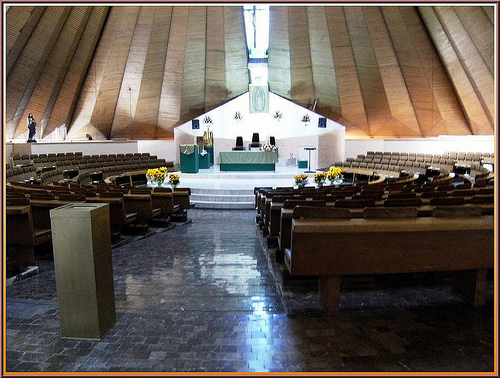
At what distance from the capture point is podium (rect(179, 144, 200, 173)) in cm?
1434

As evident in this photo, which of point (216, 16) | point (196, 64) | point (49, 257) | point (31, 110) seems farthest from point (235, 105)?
point (49, 257)

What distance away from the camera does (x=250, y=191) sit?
11000 millimetres

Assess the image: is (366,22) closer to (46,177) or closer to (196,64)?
(196,64)

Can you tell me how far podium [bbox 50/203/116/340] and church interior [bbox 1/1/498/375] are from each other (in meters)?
0.01

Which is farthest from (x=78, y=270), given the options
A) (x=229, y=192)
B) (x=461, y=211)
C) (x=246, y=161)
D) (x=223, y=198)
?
(x=246, y=161)

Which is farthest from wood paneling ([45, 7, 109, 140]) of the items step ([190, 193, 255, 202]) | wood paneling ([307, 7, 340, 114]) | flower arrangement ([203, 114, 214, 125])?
step ([190, 193, 255, 202])

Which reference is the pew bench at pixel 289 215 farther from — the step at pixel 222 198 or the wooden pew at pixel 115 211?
the step at pixel 222 198

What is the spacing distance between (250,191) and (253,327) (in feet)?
26.4

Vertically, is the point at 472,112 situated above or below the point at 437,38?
below

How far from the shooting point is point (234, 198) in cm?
1060

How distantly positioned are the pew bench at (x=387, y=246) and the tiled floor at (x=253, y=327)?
0.40 metres

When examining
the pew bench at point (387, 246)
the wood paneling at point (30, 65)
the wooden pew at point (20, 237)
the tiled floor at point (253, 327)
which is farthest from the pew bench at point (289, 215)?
the wood paneling at point (30, 65)

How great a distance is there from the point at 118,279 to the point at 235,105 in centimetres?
1492

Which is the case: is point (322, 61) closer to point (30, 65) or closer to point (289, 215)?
point (30, 65)
